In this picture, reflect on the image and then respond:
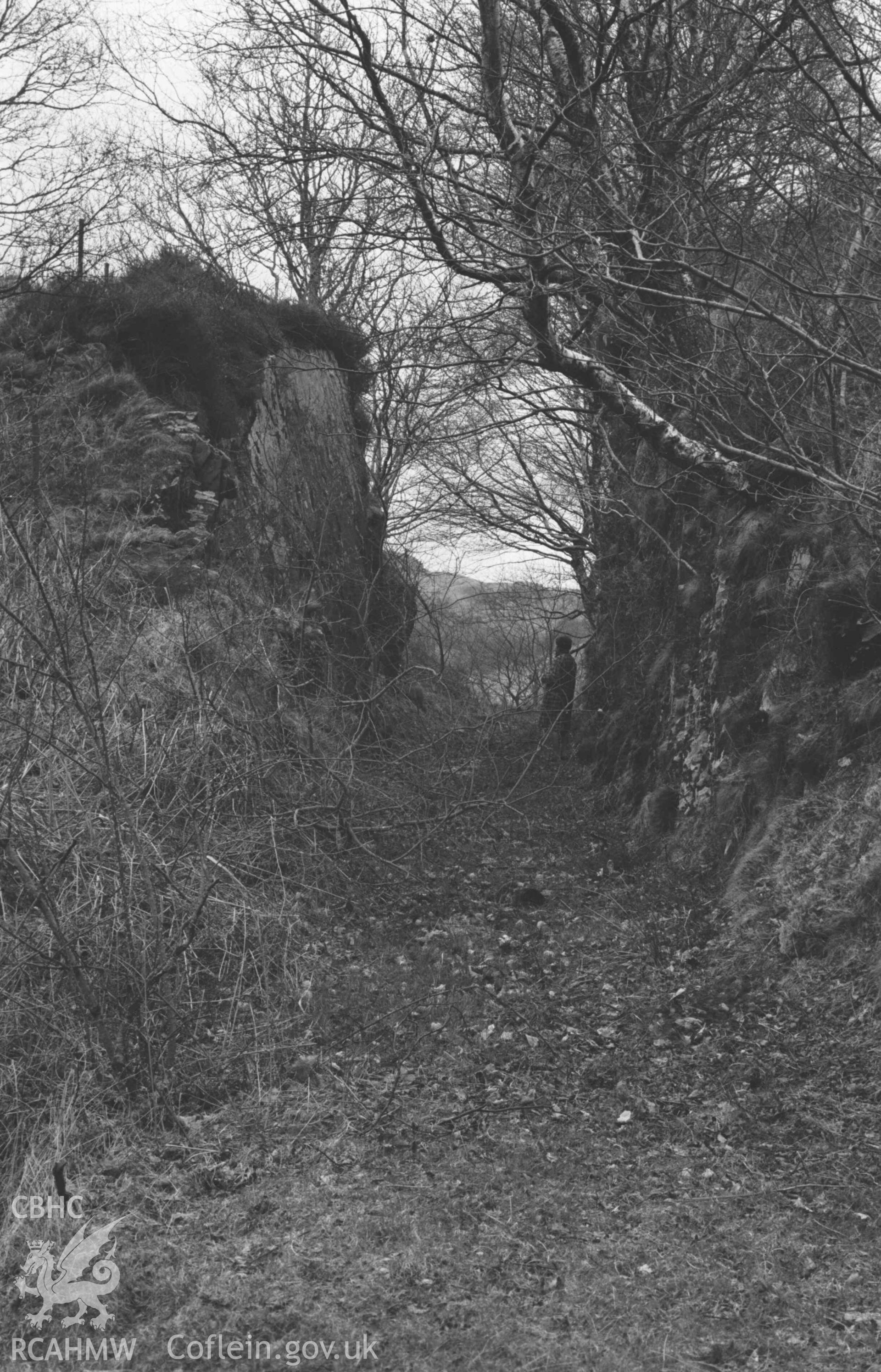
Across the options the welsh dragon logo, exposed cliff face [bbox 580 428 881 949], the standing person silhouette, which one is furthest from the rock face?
the welsh dragon logo

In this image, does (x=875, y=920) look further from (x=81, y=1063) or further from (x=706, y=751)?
(x=81, y=1063)

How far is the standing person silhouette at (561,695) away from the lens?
12289 millimetres

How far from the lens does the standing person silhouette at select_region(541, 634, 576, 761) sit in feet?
40.3

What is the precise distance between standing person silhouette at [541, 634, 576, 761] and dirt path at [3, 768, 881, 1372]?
530 centimetres

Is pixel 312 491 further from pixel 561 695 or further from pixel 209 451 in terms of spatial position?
pixel 561 695

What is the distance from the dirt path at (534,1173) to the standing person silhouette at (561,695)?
530cm

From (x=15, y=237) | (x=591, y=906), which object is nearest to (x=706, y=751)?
(x=591, y=906)

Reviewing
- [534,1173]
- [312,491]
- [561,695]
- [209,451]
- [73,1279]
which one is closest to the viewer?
[73,1279]

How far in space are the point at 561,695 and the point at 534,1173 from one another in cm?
852

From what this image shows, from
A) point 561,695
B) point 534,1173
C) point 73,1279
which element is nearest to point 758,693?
point 534,1173

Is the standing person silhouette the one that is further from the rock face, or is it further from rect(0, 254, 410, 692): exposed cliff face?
the rock face

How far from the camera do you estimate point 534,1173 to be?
14.7 feet

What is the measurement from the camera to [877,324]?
6.53 metres

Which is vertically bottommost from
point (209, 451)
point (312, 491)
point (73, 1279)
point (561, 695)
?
point (73, 1279)
